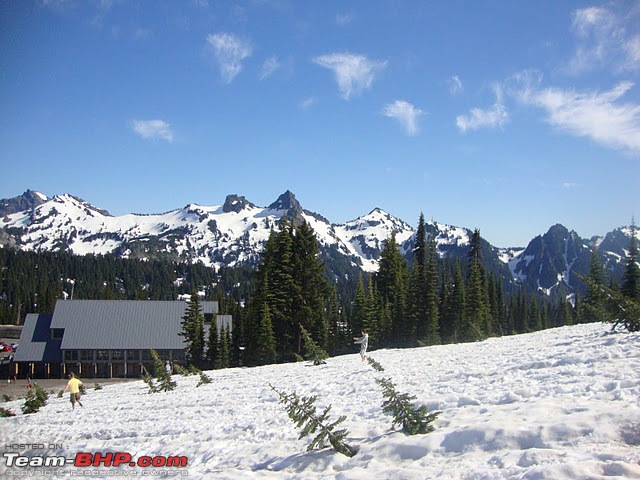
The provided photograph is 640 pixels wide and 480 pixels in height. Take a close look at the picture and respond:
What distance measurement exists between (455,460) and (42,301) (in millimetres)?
163566

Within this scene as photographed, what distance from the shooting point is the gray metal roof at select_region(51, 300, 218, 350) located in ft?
227

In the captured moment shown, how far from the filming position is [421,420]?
839 centimetres

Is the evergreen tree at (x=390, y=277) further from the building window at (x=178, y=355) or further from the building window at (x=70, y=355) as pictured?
the building window at (x=70, y=355)

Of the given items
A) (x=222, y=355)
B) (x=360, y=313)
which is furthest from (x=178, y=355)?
(x=360, y=313)

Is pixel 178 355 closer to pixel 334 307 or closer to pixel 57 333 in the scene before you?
pixel 57 333

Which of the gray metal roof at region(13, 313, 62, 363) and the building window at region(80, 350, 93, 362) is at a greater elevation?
the gray metal roof at region(13, 313, 62, 363)

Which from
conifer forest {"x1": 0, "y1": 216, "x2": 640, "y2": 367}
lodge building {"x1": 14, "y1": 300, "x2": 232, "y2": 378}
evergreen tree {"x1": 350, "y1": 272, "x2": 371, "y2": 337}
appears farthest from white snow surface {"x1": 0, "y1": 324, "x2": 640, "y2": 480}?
lodge building {"x1": 14, "y1": 300, "x2": 232, "y2": 378}

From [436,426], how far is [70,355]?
238ft

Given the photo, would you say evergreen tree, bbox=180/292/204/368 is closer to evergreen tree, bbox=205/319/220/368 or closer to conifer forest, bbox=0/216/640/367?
conifer forest, bbox=0/216/640/367

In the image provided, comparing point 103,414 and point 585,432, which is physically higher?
point 585,432

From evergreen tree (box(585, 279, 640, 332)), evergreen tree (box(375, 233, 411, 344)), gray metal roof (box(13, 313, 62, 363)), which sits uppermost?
evergreen tree (box(375, 233, 411, 344))

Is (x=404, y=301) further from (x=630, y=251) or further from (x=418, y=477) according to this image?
(x=418, y=477)

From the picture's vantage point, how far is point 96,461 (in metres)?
11.0

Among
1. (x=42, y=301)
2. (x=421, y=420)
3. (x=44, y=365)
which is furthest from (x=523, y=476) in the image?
(x=42, y=301)
